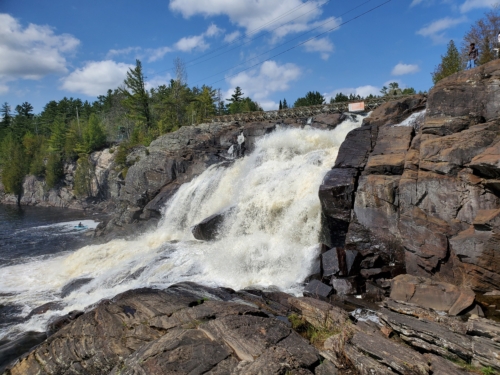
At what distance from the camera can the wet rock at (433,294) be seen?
9.37 meters

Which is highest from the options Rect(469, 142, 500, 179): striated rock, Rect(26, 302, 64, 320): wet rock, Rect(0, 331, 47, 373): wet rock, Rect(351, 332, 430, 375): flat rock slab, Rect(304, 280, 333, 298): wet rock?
Rect(469, 142, 500, 179): striated rock

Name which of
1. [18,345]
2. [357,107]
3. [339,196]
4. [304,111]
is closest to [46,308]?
[18,345]

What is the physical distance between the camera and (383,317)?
323 inches

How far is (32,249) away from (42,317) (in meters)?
14.7

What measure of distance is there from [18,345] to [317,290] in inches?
403

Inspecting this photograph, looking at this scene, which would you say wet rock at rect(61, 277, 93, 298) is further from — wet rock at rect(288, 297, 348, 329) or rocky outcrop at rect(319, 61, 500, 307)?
rocky outcrop at rect(319, 61, 500, 307)

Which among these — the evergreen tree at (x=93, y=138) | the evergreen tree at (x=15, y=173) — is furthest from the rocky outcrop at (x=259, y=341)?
the evergreen tree at (x=15, y=173)

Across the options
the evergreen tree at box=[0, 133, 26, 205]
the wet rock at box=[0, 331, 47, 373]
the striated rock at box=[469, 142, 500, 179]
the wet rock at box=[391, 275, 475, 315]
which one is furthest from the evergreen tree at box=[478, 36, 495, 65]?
the evergreen tree at box=[0, 133, 26, 205]

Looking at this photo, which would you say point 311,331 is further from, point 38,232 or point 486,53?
point 38,232

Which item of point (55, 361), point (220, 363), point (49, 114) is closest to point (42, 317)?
point (55, 361)

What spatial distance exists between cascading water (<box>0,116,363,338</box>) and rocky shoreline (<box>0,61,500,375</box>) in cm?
118

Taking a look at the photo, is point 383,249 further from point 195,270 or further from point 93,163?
point 93,163

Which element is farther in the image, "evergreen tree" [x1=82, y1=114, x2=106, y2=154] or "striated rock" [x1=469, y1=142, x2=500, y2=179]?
"evergreen tree" [x1=82, y1=114, x2=106, y2=154]

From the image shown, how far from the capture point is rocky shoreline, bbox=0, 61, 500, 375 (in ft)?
22.0
